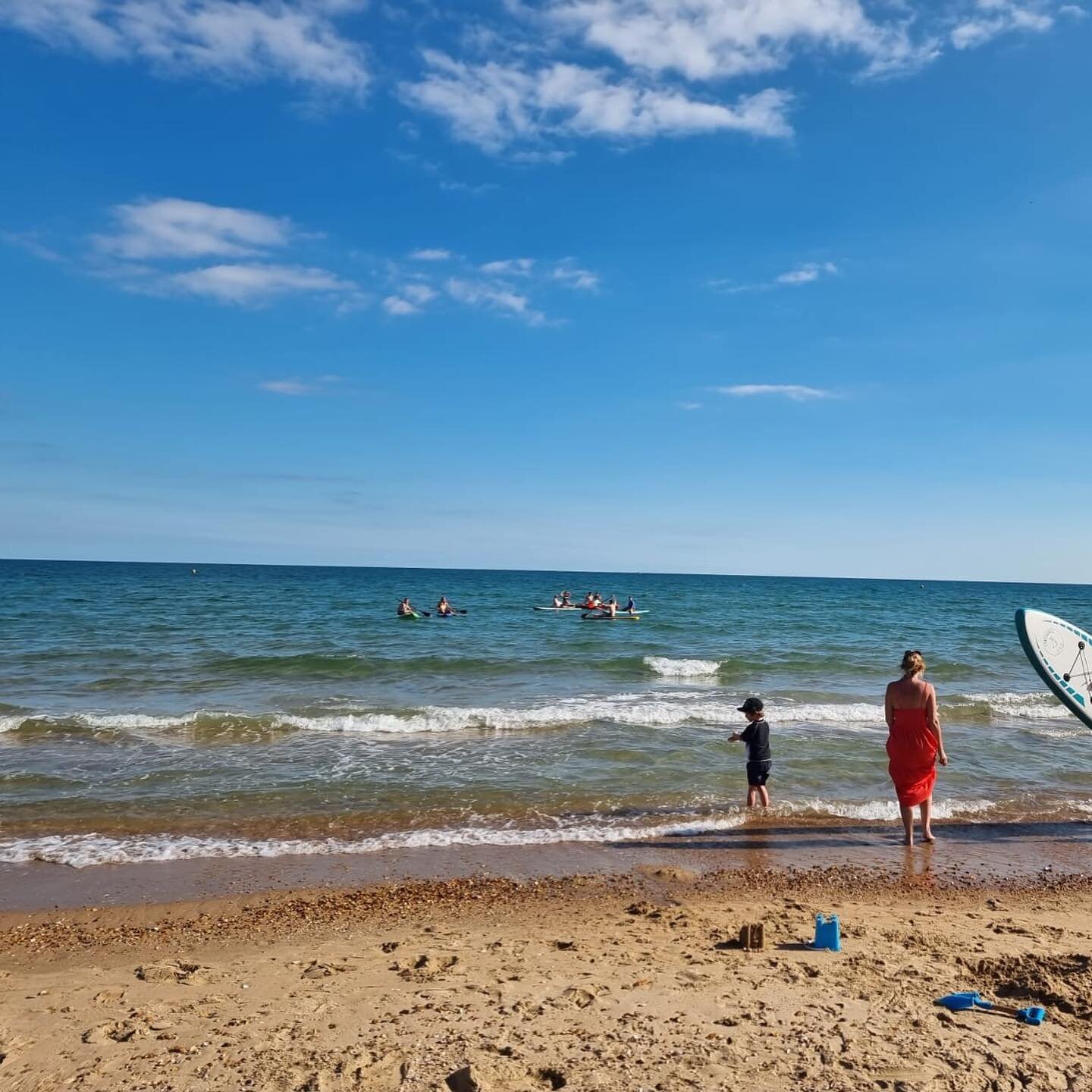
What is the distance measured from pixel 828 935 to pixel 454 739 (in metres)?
8.05

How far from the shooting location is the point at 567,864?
7438mm

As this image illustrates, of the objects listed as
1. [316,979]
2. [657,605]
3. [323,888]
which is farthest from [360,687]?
[657,605]

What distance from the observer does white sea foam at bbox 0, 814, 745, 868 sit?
7.59 meters

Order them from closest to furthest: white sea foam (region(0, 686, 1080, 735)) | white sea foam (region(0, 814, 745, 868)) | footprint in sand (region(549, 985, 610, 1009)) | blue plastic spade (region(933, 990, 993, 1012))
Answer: blue plastic spade (region(933, 990, 993, 1012)) < footprint in sand (region(549, 985, 610, 1009)) < white sea foam (region(0, 814, 745, 868)) < white sea foam (region(0, 686, 1080, 735))

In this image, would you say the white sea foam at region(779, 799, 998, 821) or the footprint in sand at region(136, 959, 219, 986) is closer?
the footprint in sand at region(136, 959, 219, 986)

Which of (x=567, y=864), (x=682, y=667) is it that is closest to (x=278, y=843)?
(x=567, y=864)

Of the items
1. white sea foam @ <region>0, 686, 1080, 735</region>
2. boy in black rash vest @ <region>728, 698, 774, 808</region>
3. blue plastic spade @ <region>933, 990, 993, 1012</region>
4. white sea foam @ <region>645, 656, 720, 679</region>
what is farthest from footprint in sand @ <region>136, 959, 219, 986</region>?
white sea foam @ <region>645, 656, 720, 679</region>

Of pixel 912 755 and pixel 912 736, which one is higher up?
pixel 912 736

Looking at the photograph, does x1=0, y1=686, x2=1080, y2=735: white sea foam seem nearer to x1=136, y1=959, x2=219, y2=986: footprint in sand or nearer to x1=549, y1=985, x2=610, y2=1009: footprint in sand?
x1=136, y1=959, x2=219, y2=986: footprint in sand

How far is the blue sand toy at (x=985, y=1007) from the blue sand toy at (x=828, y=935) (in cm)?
86

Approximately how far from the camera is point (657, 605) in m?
52.6

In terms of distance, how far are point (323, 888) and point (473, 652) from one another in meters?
17.0

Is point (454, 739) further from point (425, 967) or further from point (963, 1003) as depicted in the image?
point (963, 1003)

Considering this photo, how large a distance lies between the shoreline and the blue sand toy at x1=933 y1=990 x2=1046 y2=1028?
117 inches
